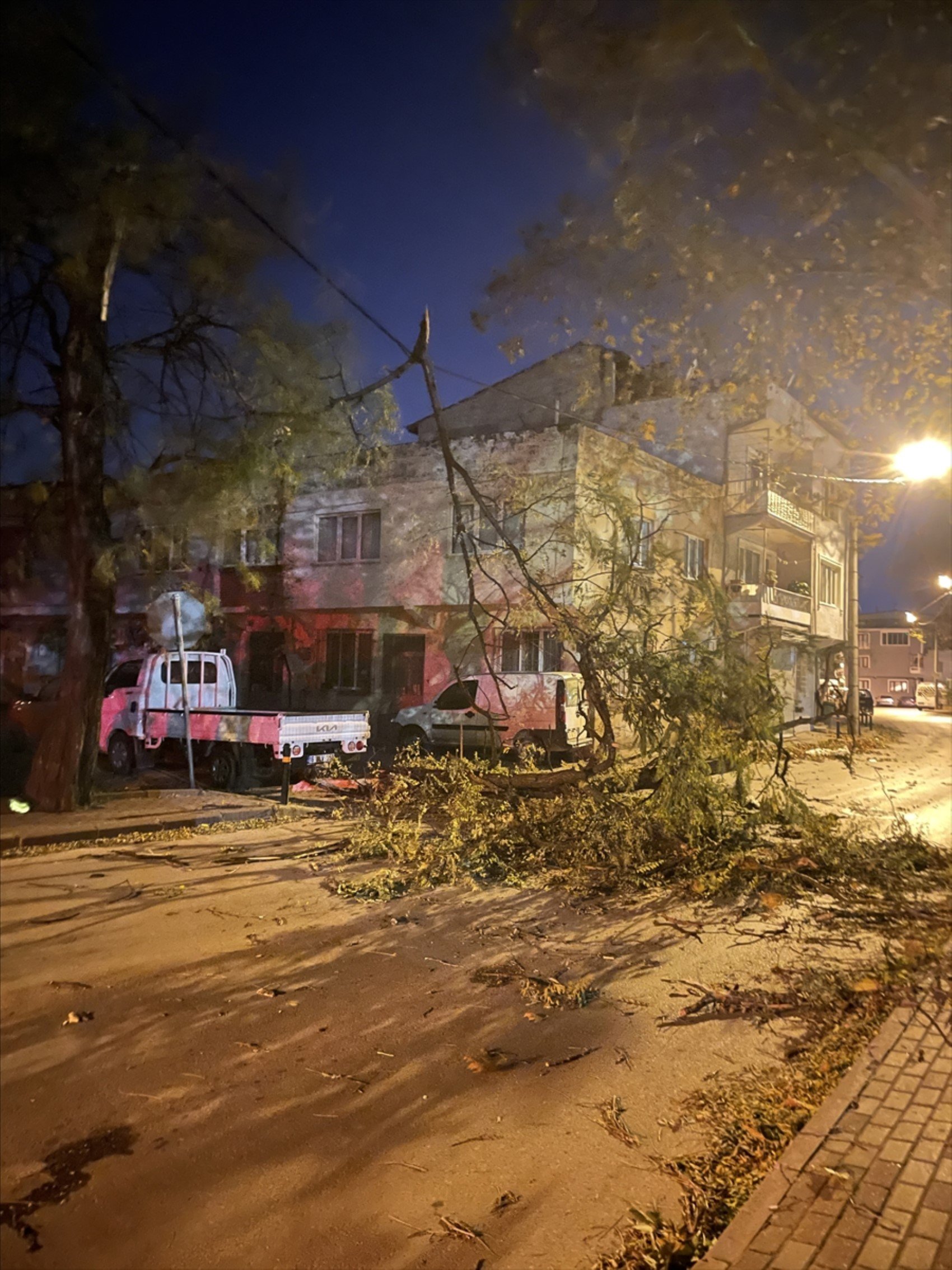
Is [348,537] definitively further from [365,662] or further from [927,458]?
[927,458]

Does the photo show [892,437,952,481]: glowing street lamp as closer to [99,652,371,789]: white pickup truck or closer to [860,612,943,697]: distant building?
[99,652,371,789]: white pickup truck

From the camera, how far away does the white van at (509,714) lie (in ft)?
41.4

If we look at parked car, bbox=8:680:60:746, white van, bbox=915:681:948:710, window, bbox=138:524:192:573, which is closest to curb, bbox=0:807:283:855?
window, bbox=138:524:192:573

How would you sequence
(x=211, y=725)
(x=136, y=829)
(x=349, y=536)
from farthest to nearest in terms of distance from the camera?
(x=349, y=536)
(x=211, y=725)
(x=136, y=829)

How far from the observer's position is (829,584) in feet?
112

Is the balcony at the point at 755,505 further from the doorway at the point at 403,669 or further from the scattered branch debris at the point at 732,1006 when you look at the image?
the scattered branch debris at the point at 732,1006

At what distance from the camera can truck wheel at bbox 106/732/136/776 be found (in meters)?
14.6

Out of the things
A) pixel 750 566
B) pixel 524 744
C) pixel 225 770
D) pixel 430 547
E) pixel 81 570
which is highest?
pixel 750 566

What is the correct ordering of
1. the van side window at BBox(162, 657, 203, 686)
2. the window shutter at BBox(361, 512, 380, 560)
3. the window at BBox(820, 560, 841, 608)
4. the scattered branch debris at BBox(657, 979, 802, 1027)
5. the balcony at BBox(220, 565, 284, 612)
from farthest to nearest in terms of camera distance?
the window at BBox(820, 560, 841, 608) → the balcony at BBox(220, 565, 284, 612) → the window shutter at BBox(361, 512, 380, 560) → the van side window at BBox(162, 657, 203, 686) → the scattered branch debris at BBox(657, 979, 802, 1027)

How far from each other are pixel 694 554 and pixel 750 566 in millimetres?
5017

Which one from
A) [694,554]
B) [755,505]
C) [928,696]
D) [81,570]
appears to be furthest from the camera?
[928,696]

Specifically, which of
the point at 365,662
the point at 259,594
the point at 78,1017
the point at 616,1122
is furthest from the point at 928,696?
the point at 78,1017

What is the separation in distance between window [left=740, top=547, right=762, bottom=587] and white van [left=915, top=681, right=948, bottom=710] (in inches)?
1313

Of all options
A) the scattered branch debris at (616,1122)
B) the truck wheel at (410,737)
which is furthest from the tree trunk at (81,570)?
the scattered branch debris at (616,1122)
